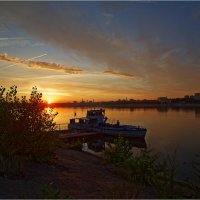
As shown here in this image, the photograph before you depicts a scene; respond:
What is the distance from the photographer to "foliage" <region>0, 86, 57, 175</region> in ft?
43.3

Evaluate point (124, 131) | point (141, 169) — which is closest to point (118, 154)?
point (141, 169)

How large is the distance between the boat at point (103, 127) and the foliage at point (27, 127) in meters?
36.7

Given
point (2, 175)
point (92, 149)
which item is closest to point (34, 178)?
point (2, 175)

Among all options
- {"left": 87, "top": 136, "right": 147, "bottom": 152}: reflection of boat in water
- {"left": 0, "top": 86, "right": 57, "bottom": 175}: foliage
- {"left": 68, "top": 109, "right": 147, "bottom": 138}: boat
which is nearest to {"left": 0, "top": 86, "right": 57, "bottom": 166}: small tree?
{"left": 0, "top": 86, "right": 57, "bottom": 175}: foliage

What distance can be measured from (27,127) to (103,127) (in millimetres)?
41016

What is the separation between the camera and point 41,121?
47.2 ft

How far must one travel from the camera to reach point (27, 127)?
1383 cm

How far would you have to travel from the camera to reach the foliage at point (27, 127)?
519 inches

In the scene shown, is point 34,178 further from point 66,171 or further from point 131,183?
point 131,183

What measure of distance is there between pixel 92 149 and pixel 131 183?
2919cm

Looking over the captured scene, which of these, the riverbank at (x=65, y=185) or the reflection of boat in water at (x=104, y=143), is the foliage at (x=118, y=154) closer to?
the riverbank at (x=65, y=185)

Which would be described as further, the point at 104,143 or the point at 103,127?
the point at 103,127

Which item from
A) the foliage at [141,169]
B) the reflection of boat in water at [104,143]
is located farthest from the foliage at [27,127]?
the reflection of boat in water at [104,143]

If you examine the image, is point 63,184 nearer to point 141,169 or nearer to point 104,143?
point 141,169
